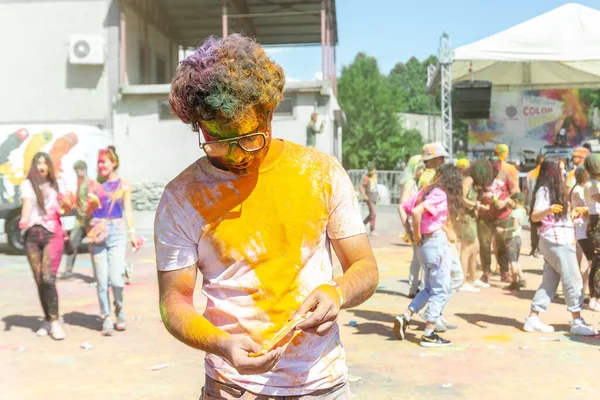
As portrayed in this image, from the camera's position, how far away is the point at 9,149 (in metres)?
13.3

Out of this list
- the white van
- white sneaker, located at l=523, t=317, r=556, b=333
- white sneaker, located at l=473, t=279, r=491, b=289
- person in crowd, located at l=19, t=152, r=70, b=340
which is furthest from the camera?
the white van

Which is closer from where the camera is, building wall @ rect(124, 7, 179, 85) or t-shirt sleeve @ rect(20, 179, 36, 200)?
t-shirt sleeve @ rect(20, 179, 36, 200)

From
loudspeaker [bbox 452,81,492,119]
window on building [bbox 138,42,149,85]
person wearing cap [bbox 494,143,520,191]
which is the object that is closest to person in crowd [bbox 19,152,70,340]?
person wearing cap [bbox 494,143,520,191]

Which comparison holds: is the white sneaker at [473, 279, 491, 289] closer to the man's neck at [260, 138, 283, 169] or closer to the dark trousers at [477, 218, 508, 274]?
the dark trousers at [477, 218, 508, 274]

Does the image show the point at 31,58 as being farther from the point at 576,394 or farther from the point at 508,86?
the point at 576,394

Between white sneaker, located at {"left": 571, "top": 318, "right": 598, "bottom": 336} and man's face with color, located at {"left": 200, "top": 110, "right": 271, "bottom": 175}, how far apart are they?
5.56 meters

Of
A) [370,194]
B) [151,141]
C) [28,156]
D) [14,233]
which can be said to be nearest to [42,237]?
[28,156]

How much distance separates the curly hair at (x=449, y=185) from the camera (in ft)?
21.6

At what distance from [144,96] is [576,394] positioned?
17220 millimetres

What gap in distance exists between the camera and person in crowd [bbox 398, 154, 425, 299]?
8.27m

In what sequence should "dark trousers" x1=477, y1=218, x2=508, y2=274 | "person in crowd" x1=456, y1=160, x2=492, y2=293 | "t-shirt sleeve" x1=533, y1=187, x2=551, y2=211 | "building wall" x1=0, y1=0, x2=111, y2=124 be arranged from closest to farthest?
"t-shirt sleeve" x1=533, y1=187, x2=551, y2=211 → "person in crowd" x1=456, y1=160, x2=492, y2=293 → "dark trousers" x1=477, y1=218, x2=508, y2=274 → "building wall" x1=0, y1=0, x2=111, y2=124

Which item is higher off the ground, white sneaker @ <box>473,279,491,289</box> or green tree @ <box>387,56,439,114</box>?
green tree @ <box>387,56,439,114</box>

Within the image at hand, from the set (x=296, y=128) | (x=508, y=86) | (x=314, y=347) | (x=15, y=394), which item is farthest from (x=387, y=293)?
(x=508, y=86)

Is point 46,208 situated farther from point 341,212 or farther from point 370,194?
point 370,194
